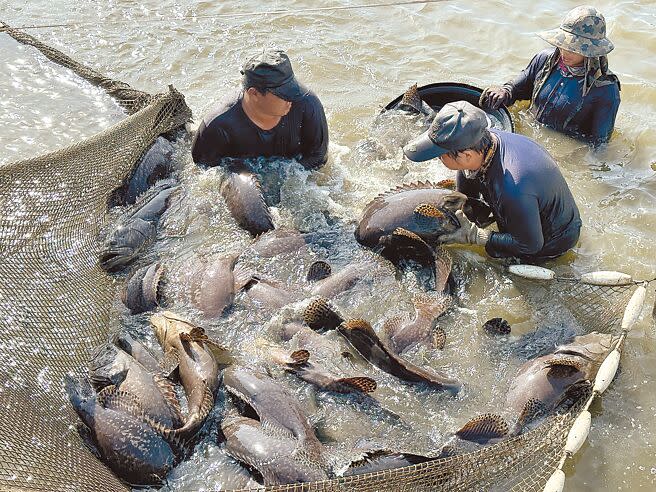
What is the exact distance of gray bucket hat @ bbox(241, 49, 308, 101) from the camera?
5398 millimetres

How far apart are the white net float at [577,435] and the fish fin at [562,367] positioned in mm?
561

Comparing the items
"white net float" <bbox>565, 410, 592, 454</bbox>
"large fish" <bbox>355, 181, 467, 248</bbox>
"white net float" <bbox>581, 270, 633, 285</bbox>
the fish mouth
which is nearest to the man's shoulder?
the fish mouth

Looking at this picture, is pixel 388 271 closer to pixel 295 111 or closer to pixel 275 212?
pixel 275 212

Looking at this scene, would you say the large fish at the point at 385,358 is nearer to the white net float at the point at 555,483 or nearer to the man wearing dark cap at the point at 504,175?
the white net float at the point at 555,483

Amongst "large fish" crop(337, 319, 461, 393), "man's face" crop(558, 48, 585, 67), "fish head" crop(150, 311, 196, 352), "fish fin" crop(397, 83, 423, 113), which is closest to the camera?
"large fish" crop(337, 319, 461, 393)

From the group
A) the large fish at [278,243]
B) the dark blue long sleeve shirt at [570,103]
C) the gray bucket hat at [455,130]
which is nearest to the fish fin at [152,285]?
the large fish at [278,243]

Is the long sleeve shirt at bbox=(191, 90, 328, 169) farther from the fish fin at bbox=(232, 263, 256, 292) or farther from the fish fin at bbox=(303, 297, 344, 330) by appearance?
the fish fin at bbox=(303, 297, 344, 330)

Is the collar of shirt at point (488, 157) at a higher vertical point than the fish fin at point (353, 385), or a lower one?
higher

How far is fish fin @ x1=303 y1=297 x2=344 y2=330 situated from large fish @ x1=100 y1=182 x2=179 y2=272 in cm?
170

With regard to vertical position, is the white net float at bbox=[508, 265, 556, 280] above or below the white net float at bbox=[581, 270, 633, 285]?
below

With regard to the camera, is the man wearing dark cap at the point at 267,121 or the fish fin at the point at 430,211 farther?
the man wearing dark cap at the point at 267,121

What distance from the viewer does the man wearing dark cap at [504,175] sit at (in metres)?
4.54

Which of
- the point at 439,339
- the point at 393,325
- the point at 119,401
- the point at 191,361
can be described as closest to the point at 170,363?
the point at 191,361

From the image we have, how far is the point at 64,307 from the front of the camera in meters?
4.71
